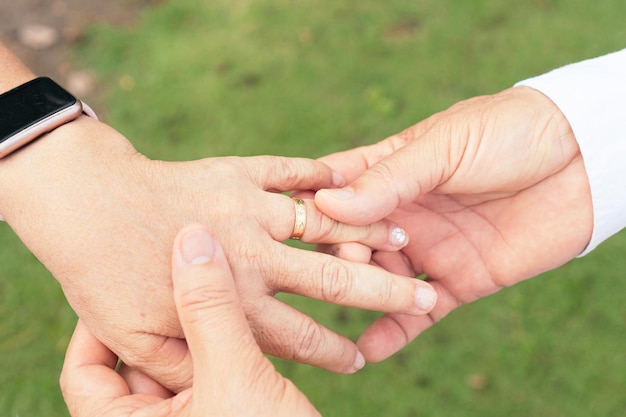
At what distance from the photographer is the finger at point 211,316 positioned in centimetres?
152

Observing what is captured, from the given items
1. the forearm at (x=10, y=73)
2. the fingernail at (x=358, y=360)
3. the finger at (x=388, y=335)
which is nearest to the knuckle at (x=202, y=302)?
the fingernail at (x=358, y=360)

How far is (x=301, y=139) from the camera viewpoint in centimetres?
357

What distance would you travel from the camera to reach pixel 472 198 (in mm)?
2387

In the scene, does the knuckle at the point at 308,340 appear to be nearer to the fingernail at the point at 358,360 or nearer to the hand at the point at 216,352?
the fingernail at the point at 358,360

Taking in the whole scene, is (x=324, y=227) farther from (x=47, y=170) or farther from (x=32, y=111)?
(x=32, y=111)

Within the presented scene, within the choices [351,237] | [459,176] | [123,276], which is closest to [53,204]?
[123,276]

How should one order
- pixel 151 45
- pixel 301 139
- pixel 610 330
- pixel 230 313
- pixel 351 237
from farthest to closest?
pixel 151 45 → pixel 301 139 → pixel 610 330 → pixel 351 237 → pixel 230 313

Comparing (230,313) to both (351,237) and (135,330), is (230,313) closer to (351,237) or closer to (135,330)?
(135,330)

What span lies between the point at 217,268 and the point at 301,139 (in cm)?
208

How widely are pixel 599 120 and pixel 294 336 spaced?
1.38 metres

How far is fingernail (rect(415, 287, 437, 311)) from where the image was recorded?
6.63ft

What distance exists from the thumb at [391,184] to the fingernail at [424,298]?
0.98ft

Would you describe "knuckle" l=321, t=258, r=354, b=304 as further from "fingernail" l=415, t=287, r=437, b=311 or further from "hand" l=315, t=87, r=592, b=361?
"fingernail" l=415, t=287, r=437, b=311

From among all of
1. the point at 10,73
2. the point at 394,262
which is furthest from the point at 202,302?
the point at 10,73
